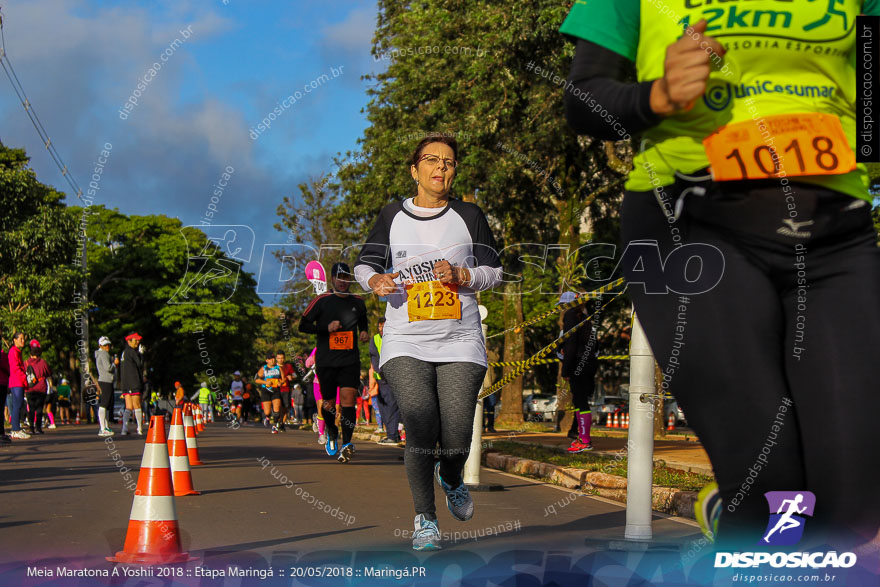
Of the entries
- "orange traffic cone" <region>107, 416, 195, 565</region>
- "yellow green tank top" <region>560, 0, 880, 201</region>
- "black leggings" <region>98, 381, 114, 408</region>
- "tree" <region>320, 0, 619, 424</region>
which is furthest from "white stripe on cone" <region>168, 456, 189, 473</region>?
"black leggings" <region>98, 381, 114, 408</region>

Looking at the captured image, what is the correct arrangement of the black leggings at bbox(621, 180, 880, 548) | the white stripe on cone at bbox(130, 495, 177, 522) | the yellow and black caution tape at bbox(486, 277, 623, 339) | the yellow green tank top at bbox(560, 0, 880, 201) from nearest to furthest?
the black leggings at bbox(621, 180, 880, 548) < the yellow green tank top at bbox(560, 0, 880, 201) < the white stripe on cone at bbox(130, 495, 177, 522) < the yellow and black caution tape at bbox(486, 277, 623, 339)

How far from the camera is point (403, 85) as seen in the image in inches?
946

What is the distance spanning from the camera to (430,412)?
5371mm

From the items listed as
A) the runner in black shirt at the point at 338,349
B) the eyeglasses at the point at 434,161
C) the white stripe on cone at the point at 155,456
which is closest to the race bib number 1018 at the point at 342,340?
the runner in black shirt at the point at 338,349

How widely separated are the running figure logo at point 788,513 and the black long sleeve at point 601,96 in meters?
0.87

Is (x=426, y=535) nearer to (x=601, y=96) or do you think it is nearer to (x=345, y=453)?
(x=601, y=96)

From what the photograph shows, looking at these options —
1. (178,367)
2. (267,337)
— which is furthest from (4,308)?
(267,337)

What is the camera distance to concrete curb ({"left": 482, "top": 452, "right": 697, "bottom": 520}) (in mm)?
7890

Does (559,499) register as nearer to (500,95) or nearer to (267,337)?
(500,95)

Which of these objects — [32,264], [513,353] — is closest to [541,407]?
[32,264]

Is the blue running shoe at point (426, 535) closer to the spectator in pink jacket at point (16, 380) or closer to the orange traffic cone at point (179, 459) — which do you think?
the orange traffic cone at point (179, 459)

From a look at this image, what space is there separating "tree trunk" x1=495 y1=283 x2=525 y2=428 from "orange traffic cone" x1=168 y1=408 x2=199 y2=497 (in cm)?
1746

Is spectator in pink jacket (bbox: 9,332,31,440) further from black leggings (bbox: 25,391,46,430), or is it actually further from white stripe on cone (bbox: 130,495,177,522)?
white stripe on cone (bbox: 130,495,177,522)

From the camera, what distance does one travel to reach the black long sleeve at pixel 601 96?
2.48 m
